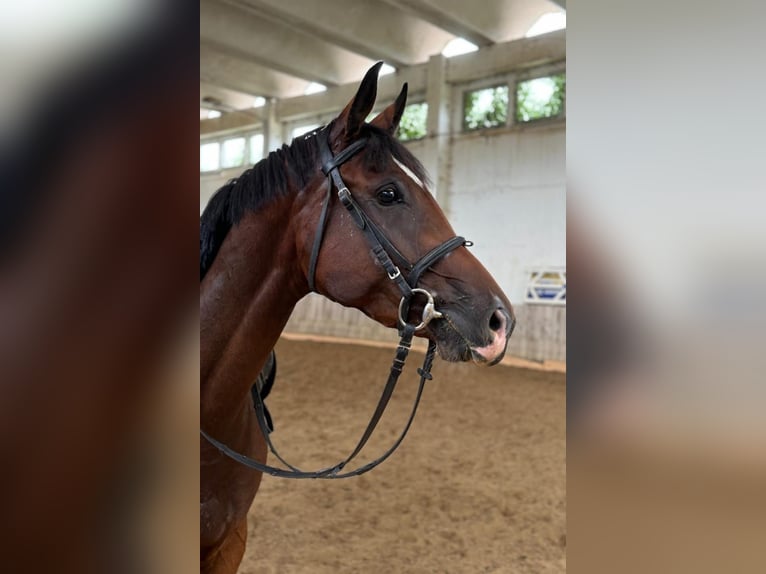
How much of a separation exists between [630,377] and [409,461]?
177 inches

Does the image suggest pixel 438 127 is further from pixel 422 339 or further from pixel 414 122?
pixel 422 339

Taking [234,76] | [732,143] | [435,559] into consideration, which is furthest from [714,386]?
Result: [234,76]

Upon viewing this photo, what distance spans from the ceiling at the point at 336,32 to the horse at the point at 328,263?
8.70m

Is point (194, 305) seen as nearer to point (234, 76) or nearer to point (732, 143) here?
point (732, 143)

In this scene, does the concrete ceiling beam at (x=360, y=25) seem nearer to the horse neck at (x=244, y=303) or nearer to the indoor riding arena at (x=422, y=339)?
the indoor riding arena at (x=422, y=339)

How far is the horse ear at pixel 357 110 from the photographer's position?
5.04ft

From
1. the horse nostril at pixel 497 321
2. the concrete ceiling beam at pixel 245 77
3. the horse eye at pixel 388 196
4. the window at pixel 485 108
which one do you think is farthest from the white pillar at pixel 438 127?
the horse nostril at pixel 497 321

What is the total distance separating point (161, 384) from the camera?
1.40ft

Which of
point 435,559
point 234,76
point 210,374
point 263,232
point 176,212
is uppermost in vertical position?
point 234,76

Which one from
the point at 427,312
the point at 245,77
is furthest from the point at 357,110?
the point at 245,77

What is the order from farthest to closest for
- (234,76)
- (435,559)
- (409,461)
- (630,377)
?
(234,76), (409,461), (435,559), (630,377)

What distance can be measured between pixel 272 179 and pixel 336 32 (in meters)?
9.31

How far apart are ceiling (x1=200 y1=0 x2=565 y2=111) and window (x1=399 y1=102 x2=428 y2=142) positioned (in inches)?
37.6

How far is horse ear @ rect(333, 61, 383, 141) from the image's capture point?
60.5 inches
